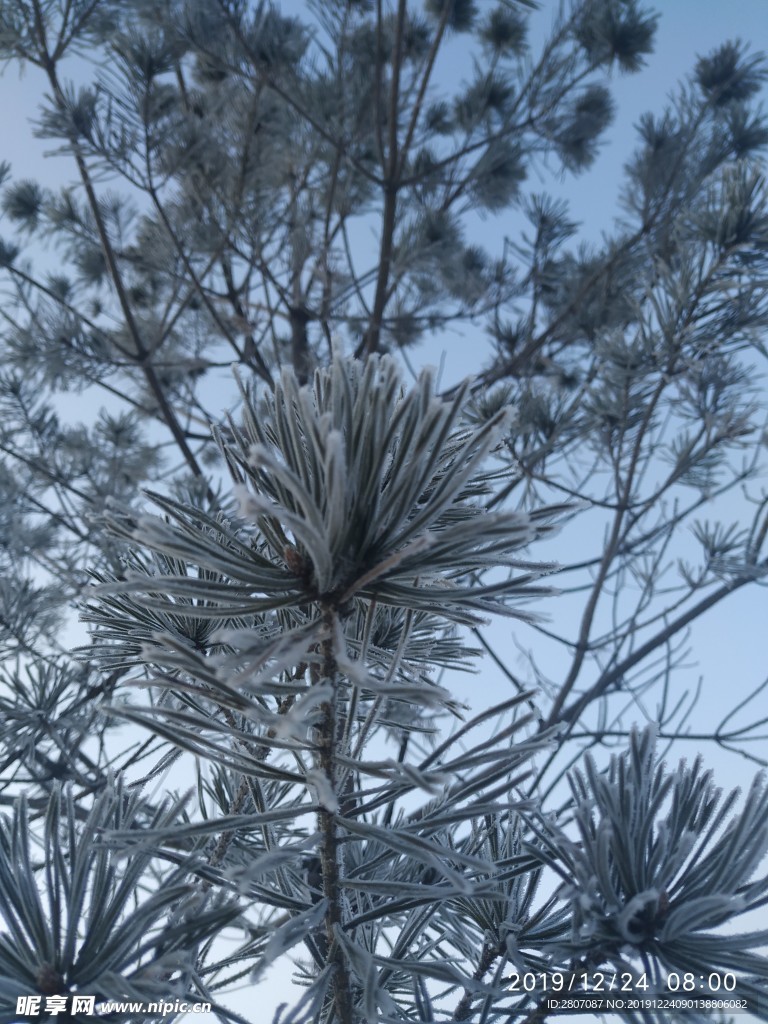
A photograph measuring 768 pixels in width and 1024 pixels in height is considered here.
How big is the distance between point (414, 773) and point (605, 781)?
3.7 inches

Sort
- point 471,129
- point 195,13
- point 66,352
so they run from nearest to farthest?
point 195,13 < point 66,352 < point 471,129

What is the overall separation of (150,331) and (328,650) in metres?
1.94

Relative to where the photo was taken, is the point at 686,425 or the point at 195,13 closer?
the point at 686,425

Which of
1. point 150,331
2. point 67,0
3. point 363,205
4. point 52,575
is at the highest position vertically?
point 363,205

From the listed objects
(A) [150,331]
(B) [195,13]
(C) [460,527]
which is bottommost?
(C) [460,527]

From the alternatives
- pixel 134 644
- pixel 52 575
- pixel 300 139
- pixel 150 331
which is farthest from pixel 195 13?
pixel 134 644

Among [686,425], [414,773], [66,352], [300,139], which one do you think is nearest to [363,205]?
[300,139]

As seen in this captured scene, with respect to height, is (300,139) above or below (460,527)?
above

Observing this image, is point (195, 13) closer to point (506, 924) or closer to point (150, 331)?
point (150, 331)

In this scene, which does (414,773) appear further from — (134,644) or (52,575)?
(52,575)

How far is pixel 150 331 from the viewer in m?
2.05

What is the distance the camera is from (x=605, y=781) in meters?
0.29

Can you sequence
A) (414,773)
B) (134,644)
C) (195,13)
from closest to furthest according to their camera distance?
(414,773) → (134,644) → (195,13)

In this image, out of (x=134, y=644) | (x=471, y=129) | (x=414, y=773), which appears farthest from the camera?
(x=471, y=129)
